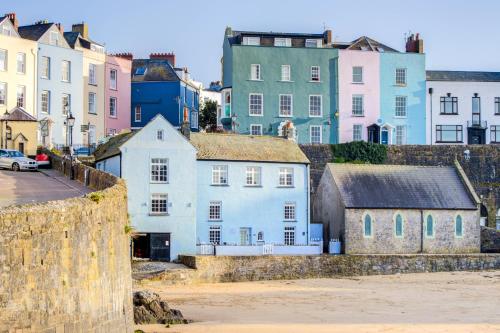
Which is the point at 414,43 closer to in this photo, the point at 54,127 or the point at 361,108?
the point at 361,108

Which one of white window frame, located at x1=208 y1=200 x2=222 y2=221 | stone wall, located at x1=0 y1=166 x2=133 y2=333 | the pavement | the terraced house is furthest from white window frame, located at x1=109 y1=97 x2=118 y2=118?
stone wall, located at x1=0 y1=166 x2=133 y2=333

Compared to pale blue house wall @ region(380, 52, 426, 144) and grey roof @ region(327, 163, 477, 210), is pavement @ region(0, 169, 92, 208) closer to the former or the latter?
grey roof @ region(327, 163, 477, 210)

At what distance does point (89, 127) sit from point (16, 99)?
5.61 m

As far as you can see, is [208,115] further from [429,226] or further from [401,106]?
[429,226]

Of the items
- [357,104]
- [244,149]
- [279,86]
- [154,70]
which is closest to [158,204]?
[244,149]

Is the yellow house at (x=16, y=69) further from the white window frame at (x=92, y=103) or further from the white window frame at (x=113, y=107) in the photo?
the white window frame at (x=113, y=107)

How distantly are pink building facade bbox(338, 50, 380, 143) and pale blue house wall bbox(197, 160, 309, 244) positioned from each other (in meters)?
14.6

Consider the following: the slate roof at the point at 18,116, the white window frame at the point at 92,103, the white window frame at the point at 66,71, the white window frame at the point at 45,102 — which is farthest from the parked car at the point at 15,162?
the white window frame at the point at 92,103

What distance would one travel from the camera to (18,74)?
5988 cm

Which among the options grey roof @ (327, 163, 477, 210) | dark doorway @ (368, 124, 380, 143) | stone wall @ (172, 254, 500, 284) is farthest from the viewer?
dark doorway @ (368, 124, 380, 143)

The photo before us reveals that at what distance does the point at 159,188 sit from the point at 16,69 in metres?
18.5

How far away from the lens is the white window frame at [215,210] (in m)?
47.8

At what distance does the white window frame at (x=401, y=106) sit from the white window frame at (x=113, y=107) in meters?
18.8

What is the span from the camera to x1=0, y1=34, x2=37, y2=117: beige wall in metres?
59.0
